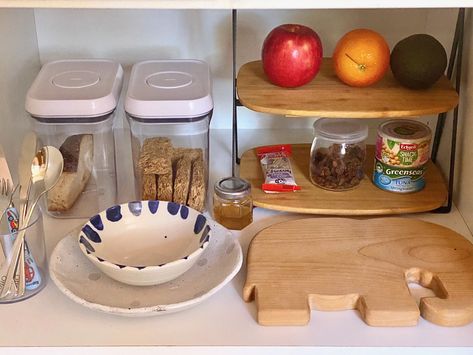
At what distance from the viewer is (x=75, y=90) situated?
1.10 m

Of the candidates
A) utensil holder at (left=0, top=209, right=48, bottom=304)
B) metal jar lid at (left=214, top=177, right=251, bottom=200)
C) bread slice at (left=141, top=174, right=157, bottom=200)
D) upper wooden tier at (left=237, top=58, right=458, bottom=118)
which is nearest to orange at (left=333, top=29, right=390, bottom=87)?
upper wooden tier at (left=237, top=58, right=458, bottom=118)

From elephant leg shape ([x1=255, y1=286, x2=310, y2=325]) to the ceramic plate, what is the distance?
2.4 inches

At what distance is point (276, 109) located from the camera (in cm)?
105

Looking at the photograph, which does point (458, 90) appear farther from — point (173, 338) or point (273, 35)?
point (173, 338)

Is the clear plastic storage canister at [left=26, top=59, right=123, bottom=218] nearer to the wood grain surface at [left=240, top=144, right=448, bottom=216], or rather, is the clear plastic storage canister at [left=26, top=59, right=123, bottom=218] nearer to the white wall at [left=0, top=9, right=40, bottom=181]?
the white wall at [left=0, top=9, right=40, bottom=181]

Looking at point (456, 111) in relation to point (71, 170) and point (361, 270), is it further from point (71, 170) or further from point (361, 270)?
point (71, 170)

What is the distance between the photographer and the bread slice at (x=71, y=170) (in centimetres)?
111

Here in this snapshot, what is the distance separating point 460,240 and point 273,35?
0.43 metres

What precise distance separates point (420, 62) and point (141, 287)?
1.78 ft

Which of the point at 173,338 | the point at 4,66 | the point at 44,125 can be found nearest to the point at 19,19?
the point at 4,66

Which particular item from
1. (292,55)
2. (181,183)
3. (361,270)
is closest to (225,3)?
(292,55)

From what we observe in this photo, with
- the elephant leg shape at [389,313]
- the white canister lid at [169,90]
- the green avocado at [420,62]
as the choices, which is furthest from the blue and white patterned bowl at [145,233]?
the green avocado at [420,62]

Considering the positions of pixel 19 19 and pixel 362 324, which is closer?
pixel 362 324

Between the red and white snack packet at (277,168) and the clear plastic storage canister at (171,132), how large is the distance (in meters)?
0.11
